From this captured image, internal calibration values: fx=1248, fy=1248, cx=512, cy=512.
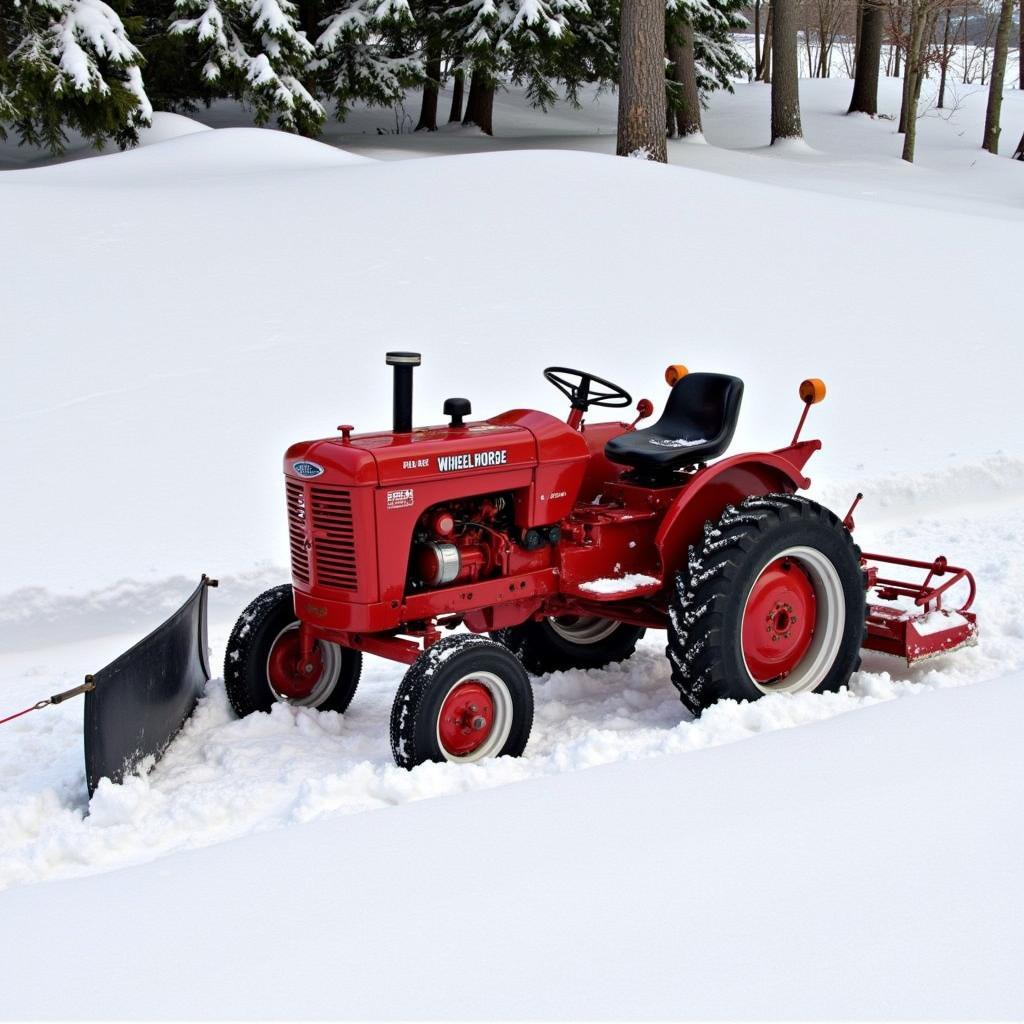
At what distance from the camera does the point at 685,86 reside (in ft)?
62.4

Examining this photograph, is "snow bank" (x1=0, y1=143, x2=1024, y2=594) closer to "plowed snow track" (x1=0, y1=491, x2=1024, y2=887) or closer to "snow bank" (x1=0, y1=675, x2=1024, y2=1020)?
"plowed snow track" (x1=0, y1=491, x2=1024, y2=887)

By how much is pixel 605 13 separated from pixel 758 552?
45.6ft

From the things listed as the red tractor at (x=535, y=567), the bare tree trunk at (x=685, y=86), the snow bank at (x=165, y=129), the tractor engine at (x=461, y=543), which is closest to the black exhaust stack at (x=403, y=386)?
the red tractor at (x=535, y=567)

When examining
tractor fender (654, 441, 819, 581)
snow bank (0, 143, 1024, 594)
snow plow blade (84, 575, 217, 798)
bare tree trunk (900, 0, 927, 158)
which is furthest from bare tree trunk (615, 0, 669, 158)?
snow plow blade (84, 575, 217, 798)

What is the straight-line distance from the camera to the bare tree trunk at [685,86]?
18.5 metres

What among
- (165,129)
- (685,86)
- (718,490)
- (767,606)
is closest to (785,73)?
(685,86)

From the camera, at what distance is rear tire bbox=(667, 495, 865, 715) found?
13.7ft

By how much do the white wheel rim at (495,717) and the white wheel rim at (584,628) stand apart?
43.8 inches

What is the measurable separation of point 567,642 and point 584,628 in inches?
4.4

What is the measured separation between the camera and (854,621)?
4539 mm

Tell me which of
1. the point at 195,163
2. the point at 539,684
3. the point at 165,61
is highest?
the point at 165,61

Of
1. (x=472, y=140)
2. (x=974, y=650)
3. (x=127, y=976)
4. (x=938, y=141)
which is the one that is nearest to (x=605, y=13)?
(x=472, y=140)

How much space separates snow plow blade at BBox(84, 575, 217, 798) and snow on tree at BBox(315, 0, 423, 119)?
42.5 ft

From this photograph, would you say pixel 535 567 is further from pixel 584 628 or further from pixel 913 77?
pixel 913 77
